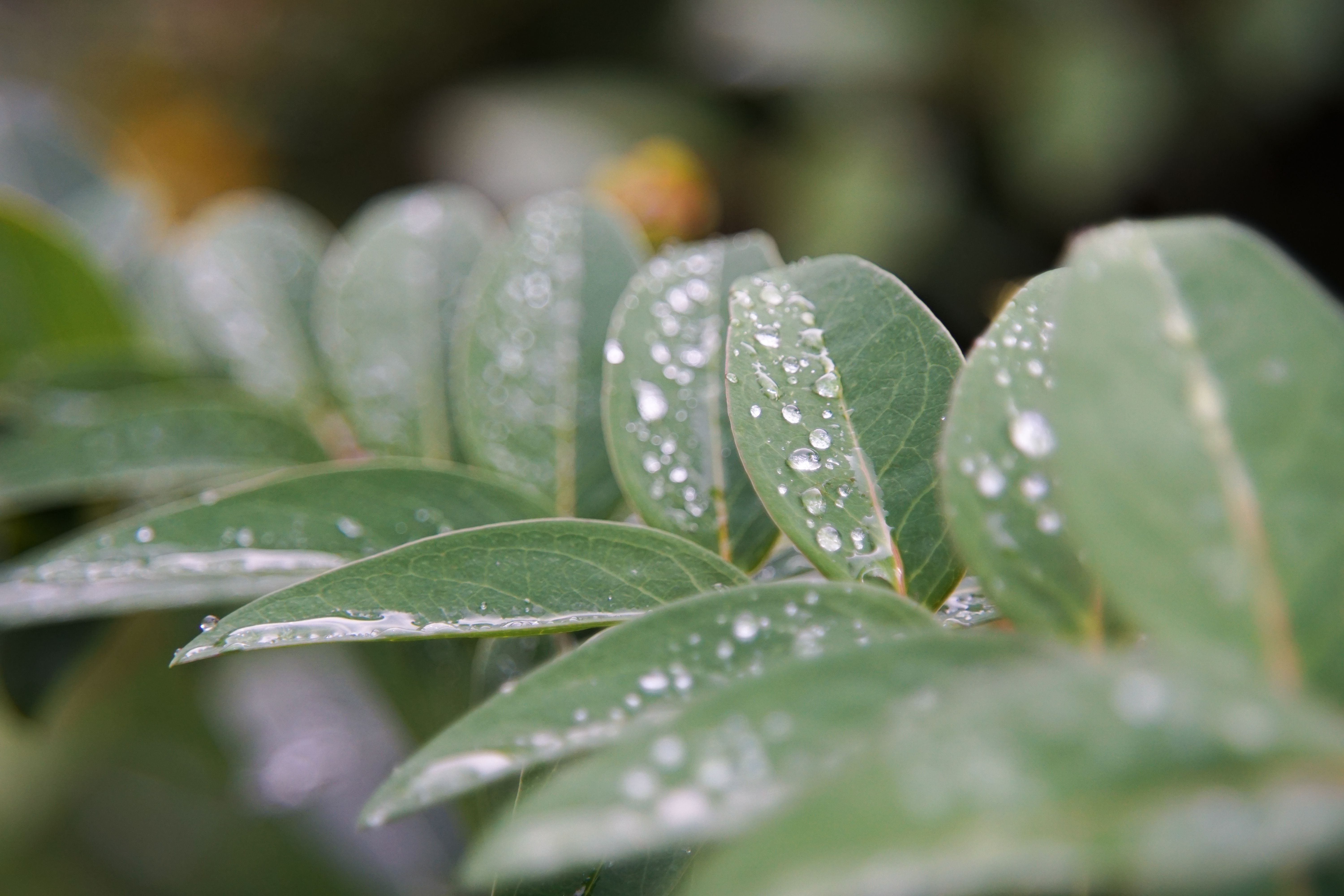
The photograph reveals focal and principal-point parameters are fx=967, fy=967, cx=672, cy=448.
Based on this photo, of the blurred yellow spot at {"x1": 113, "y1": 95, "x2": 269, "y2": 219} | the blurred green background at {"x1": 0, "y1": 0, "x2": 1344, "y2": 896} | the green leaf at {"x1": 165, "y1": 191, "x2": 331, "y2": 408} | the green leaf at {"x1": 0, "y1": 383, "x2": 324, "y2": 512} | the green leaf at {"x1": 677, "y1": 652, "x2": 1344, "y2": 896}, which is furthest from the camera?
the blurred yellow spot at {"x1": 113, "y1": 95, "x2": 269, "y2": 219}

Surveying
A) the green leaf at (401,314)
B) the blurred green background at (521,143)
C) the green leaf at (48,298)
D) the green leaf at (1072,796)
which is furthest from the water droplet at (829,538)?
the blurred green background at (521,143)

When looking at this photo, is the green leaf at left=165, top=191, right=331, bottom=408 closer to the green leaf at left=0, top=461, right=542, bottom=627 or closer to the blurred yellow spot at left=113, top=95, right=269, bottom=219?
the green leaf at left=0, top=461, right=542, bottom=627

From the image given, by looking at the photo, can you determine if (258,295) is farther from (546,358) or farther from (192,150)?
(192,150)

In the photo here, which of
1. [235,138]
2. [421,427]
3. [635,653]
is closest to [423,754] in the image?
[635,653]

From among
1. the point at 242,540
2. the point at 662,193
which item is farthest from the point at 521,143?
the point at 242,540

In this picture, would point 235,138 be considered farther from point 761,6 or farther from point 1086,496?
point 1086,496

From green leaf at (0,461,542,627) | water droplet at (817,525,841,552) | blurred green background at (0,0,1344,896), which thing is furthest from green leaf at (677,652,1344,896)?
blurred green background at (0,0,1344,896)
